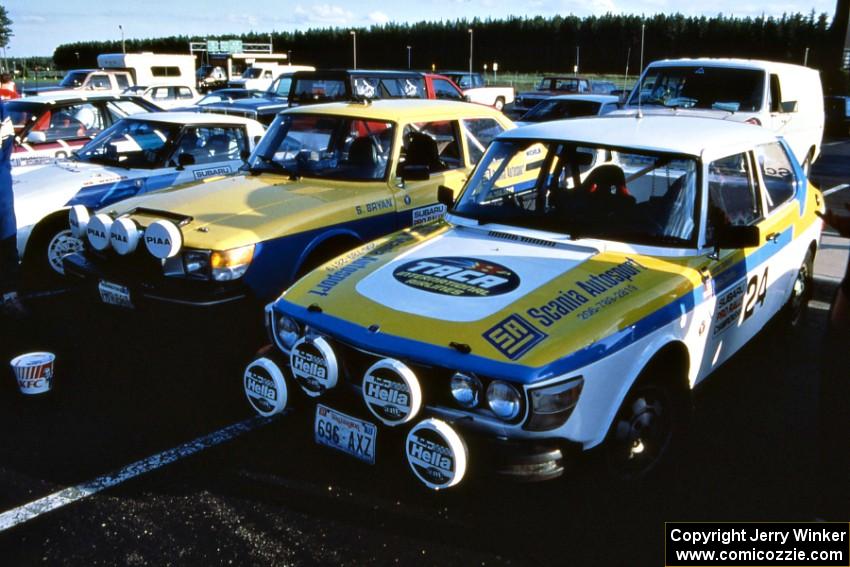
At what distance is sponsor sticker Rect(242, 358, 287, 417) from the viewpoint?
135 inches

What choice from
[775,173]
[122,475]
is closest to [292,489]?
[122,475]

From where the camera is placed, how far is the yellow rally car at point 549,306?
117 inches

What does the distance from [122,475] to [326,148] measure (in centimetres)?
338

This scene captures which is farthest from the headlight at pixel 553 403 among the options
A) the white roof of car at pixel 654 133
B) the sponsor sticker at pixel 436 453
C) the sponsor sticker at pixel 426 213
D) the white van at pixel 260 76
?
the white van at pixel 260 76

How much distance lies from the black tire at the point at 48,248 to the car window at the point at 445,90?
1072cm

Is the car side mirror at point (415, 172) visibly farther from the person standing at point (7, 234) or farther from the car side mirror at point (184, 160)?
the person standing at point (7, 234)

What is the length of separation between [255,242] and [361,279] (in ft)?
5.05

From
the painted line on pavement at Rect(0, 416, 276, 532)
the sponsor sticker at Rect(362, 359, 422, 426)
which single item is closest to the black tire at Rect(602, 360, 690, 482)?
the sponsor sticker at Rect(362, 359, 422, 426)

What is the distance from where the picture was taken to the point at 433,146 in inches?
245

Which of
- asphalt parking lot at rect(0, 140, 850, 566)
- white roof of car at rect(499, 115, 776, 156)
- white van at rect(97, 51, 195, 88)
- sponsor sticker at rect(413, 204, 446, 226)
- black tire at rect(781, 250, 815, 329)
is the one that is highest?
white van at rect(97, 51, 195, 88)

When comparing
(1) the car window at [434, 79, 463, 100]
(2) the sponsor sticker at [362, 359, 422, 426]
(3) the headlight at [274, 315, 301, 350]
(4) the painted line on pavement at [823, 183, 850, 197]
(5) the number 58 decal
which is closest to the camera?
(2) the sponsor sticker at [362, 359, 422, 426]

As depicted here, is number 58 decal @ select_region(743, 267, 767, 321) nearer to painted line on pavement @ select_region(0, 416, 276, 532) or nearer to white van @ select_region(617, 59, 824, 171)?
painted line on pavement @ select_region(0, 416, 276, 532)

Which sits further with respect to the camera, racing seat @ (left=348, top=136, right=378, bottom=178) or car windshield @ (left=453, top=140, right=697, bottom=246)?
racing seat @ (left=348, top=136, right=378, bottom=178)

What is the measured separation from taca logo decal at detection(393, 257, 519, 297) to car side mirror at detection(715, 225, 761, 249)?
3.73ft
